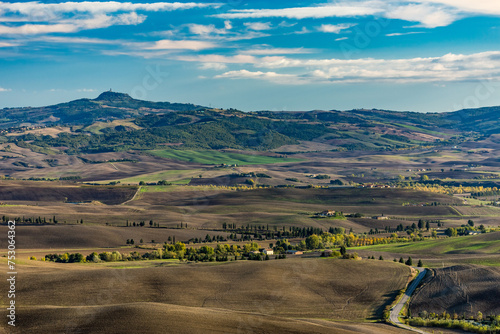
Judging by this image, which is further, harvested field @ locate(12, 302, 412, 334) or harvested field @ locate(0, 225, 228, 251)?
harvested field @ locate(0, 225, 228, 251)

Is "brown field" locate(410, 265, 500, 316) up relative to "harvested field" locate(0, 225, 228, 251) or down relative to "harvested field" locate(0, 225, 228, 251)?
up

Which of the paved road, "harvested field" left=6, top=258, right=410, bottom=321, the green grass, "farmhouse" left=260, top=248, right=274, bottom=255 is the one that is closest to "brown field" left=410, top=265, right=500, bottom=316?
the paved road

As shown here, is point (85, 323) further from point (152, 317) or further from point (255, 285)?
point (255, 285)

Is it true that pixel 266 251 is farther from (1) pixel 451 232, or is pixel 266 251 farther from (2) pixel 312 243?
(1) pixel 451 232

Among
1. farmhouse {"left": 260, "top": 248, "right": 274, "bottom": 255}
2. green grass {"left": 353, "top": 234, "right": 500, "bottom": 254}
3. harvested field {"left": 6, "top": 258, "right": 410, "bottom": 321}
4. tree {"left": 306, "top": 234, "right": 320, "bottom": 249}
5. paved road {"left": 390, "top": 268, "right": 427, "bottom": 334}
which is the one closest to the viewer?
paved road {"left": 390, "top": 268, "right": 427, "bottom": 334}

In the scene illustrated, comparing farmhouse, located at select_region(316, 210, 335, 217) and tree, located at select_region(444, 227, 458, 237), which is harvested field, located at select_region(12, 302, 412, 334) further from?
farmhouse, located at select_region(316, 210, 335, 217)

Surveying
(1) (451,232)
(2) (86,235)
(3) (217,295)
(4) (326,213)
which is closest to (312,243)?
(1) (451,232)
